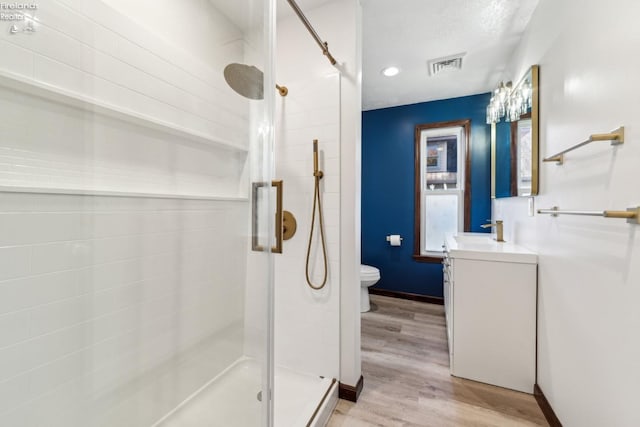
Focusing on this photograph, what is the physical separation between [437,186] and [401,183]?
44cm

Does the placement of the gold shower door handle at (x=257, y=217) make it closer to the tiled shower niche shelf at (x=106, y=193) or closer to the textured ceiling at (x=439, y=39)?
the tiled shower niche shelf at (x=106, y=193)

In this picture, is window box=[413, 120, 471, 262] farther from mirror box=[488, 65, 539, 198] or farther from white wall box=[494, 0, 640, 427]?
white wall box=[494, 0, 640, 427]

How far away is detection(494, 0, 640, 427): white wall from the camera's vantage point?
887 millimetres

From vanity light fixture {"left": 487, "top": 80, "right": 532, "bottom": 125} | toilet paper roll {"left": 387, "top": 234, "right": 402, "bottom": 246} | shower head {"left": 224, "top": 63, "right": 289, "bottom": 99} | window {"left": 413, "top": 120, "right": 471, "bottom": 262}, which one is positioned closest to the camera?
shower head {"left": 224, "top": 63, "right": 289, "bottom": 99}

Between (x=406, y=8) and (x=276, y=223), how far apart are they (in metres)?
1.72

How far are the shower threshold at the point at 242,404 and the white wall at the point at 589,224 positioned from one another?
3.92ft

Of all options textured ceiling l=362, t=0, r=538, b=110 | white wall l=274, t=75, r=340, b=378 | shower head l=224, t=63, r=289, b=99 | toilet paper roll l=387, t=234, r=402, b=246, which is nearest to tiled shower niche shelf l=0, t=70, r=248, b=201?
shower head l=224, t=63, r=289, b=99

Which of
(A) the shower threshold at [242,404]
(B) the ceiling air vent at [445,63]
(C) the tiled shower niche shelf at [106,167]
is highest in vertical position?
(B) the ceiling air vent at [445,63]

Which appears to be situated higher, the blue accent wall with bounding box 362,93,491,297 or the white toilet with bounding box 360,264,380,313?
the blue accent wall with bounding box 362,93,491,297

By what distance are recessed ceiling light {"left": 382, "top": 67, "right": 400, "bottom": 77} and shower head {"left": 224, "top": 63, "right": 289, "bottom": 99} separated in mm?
1744

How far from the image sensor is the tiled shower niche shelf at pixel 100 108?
837mm

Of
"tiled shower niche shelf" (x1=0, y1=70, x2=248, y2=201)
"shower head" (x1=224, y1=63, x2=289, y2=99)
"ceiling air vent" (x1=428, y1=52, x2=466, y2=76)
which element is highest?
"ceiling air vent" (x1=428, y1=52, x2=466, y2=76)

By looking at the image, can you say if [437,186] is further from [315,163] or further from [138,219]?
[138,219]

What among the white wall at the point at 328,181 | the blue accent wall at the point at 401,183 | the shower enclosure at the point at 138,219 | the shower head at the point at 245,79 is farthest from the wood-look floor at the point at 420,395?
the shower head at the point at 245,79
